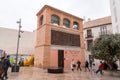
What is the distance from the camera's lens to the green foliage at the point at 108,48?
1245 cm

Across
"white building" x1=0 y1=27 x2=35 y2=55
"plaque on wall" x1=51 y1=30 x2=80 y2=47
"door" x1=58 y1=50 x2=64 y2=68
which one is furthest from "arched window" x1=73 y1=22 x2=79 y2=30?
"white building" x1=0 y1=27 x2=35 y2=55

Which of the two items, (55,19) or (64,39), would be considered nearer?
(55,19)

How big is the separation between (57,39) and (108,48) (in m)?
9.01

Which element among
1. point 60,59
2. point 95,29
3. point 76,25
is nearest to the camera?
point 60,59

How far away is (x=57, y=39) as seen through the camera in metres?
20.0

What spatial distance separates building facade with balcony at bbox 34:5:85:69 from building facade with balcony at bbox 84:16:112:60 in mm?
4996

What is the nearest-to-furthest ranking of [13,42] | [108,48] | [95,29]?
[108,48] < [95,29] < [13,42]

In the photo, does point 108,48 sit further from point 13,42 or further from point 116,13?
point 13,42

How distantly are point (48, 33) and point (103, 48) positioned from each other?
29.0ft

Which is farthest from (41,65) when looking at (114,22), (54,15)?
(114,22)

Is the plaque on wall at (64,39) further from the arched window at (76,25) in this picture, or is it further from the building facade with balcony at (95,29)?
the building facade with balcony at (95,29)

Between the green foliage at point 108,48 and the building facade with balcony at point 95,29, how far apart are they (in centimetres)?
1318

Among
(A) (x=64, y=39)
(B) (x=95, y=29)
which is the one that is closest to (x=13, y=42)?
(A) (x=64, y=39)

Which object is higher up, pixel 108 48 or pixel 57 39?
pixel 57 39
